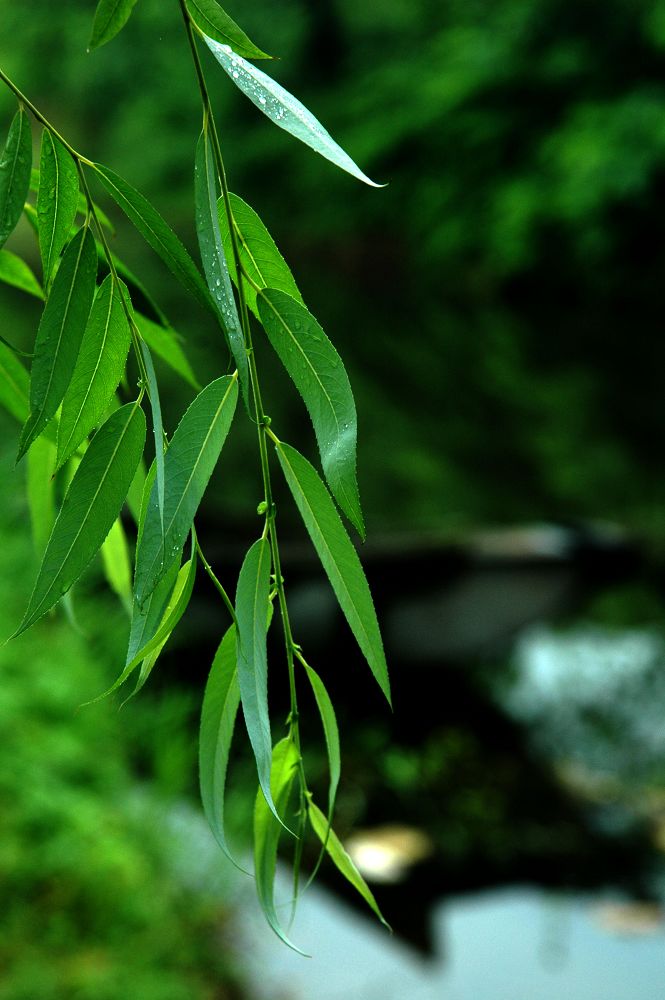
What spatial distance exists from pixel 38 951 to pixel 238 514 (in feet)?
8.83

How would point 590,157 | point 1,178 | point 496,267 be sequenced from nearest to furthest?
point 1,178 < point 590,157 < point 496,267

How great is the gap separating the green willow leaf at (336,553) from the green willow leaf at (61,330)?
0.27ft

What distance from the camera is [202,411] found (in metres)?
0.40

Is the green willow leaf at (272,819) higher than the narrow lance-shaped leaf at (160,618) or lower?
lower

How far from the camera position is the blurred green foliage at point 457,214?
23.1ft

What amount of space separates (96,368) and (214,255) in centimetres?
9

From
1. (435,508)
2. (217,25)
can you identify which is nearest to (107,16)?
(217,25)

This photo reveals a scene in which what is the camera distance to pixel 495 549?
389 cm

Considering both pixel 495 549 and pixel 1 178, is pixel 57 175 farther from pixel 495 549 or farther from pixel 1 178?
pixel 495 549

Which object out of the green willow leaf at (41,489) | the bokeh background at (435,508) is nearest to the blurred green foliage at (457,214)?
the bokeh background at (435,508)

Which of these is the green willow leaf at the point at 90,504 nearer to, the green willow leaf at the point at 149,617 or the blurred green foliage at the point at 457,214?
the green willow leaf at the point at 149,617

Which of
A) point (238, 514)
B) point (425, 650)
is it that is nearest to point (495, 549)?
point (425, 650)

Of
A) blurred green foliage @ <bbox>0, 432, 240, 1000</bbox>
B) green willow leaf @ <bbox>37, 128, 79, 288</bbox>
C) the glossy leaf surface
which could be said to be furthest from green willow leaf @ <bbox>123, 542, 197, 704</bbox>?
blurred green foliage @ <bbox>0, 432, 240, 1000</bbox>

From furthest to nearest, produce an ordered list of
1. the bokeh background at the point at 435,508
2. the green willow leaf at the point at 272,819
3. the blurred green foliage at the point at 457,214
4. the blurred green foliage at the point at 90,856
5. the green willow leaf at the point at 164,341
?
the blurred green foliage at the point at 457,214 < the bokeh background at the point at 435,508 < the blurred green foliage at the point at 90,856 < the green willow leaf at the point at 164,341 < the green willow leaf at the point at 272,819
